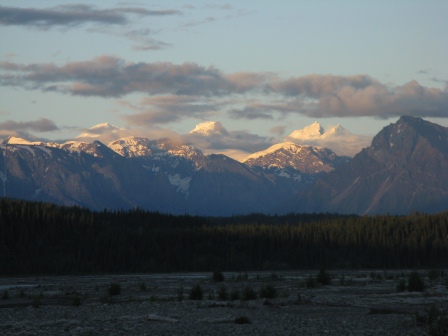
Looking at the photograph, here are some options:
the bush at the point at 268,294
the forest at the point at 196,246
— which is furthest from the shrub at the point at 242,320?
the forest at the point at 196,246

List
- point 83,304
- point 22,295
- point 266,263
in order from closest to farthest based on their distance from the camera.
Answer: point 83,304 → point 22,295 → point 266,263

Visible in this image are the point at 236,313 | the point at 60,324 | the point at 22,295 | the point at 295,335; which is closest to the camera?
the point at 295,335

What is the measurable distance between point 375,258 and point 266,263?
2233 cm

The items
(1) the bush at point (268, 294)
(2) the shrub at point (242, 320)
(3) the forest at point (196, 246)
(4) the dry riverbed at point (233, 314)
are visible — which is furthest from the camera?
(3) the forest at point (196, 246)

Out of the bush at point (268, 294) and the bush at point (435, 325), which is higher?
the bush at point (435, 325)

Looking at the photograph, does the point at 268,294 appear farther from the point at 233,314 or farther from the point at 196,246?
the point at 196,246

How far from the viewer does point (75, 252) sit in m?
173

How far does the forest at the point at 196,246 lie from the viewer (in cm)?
17062

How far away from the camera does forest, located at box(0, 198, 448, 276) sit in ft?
560

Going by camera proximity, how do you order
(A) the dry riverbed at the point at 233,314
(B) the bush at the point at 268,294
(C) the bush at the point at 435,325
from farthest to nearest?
(B) the bush at the point at 268,294
(A) the dry riverbed at the point at 233,314
(C) the bush at the point at 435,325

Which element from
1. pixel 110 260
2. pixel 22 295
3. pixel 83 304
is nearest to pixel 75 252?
pixel 110 260

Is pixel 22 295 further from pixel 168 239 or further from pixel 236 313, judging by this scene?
pixel 168 239

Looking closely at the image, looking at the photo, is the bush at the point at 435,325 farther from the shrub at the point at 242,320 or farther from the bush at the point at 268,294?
the bush at the point at 268,294

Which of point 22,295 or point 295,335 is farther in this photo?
point 22,295
